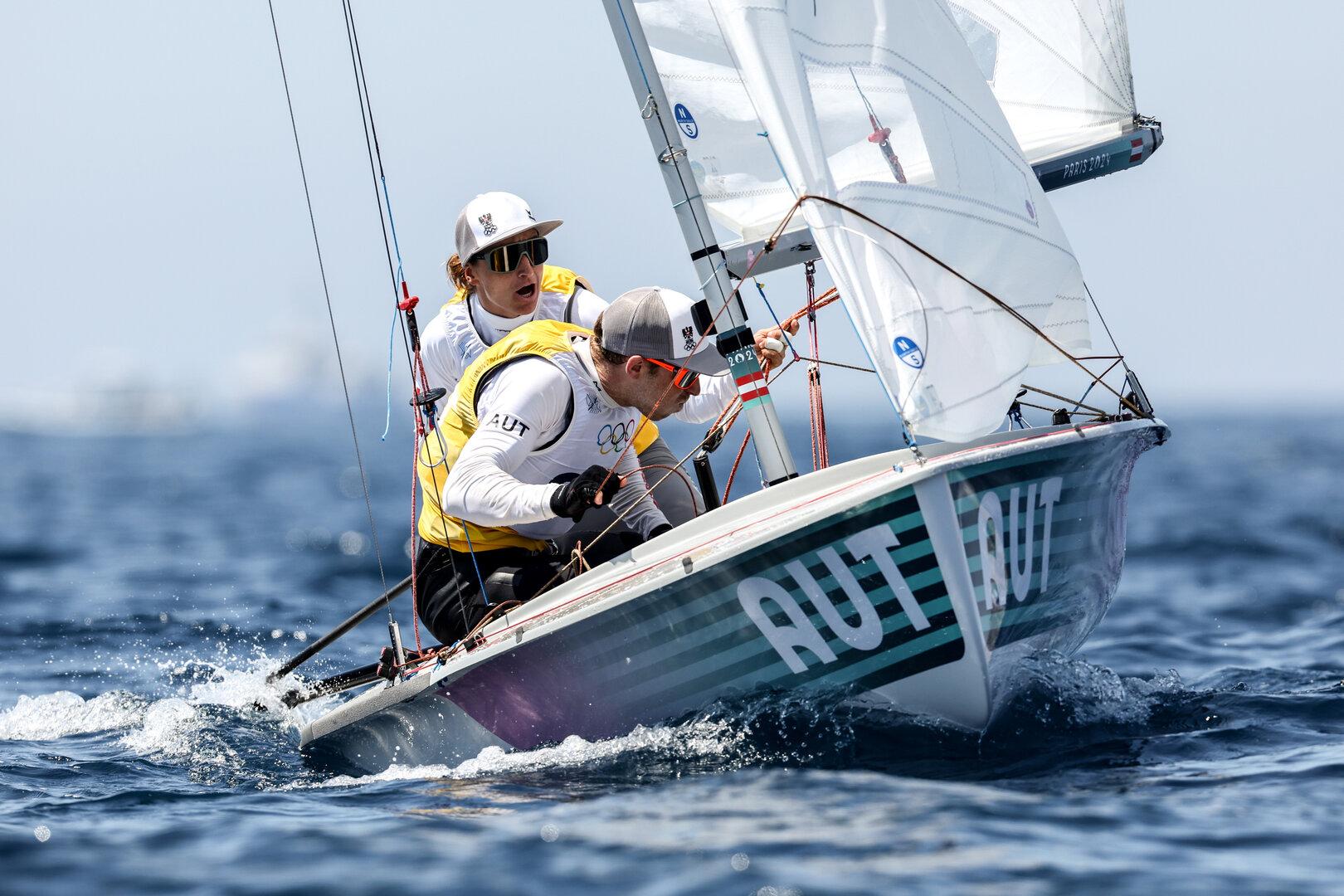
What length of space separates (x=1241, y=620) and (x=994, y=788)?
5119 mm

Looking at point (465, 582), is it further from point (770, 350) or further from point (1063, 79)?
point (1063, 79)

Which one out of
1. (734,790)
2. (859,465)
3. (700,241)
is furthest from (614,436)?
(734,790)

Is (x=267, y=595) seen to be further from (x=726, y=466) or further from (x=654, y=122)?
(x=726, y=466)

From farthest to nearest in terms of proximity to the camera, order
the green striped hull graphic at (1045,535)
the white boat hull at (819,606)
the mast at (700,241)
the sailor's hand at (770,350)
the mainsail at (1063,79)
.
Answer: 1. the mainsail at (1063,79)
2. the sailor's hand at (770,350)
3. the mast at (700,241)
4. the green striped hull graphic at (1045,535)
5. the white boat hull at (819,606)

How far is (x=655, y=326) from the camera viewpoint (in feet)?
16.4

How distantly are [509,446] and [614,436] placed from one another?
19.0 inches

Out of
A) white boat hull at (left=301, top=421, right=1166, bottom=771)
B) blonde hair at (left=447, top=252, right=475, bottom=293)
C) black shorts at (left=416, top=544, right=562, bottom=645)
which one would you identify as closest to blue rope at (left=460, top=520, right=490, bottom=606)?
black shorts at (left=416, top=544, right=562, bottom=645)

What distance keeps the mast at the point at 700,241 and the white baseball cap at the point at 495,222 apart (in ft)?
2.82

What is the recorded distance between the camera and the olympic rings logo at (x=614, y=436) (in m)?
5.27

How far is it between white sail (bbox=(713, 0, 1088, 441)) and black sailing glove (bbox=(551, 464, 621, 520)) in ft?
3.00

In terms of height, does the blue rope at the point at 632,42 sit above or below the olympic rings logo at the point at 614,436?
above

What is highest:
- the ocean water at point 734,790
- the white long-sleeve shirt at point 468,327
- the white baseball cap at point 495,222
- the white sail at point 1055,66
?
the white sail at point 1055,66

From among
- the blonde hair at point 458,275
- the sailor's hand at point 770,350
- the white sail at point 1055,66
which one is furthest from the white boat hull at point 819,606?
the white sail at point 1055,66

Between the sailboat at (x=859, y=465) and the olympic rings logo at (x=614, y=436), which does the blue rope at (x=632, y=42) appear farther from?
the olympic rings logo at (x=614, y=436)
